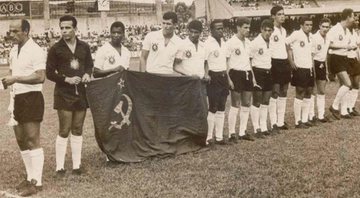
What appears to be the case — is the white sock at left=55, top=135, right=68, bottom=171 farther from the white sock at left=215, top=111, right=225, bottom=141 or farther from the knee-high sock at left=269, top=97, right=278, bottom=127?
the knee-high sock at left=269, top=97, right=278, bottom=127

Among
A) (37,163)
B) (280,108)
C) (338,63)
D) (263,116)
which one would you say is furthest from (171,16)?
(338,63)

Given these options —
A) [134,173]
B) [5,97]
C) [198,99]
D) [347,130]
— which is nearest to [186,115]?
[198,99]

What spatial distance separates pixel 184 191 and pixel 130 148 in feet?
6.88

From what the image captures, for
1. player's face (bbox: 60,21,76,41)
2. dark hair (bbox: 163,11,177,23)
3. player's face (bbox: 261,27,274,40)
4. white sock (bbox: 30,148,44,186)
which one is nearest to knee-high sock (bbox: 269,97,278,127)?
player's face (bbox: 261,27,274,40)

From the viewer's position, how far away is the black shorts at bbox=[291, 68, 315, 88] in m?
11.2

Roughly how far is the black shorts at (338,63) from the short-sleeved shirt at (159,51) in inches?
177

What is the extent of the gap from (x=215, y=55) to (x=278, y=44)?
164 cm

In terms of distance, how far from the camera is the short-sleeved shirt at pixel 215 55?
980 centimetres

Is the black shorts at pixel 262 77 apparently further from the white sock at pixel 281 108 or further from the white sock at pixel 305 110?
the white sock at pixel 305 110

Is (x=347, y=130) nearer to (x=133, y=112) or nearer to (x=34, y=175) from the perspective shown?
(x=133, y=112)

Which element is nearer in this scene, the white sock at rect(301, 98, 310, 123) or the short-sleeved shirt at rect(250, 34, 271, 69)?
the short-sleeved shirt at rect(250, 34, 271, 69)

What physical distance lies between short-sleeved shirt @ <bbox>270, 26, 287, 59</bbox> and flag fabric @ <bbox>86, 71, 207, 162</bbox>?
1.94 meters

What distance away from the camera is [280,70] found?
10.9 meters

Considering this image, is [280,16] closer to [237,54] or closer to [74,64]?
[237,54]
